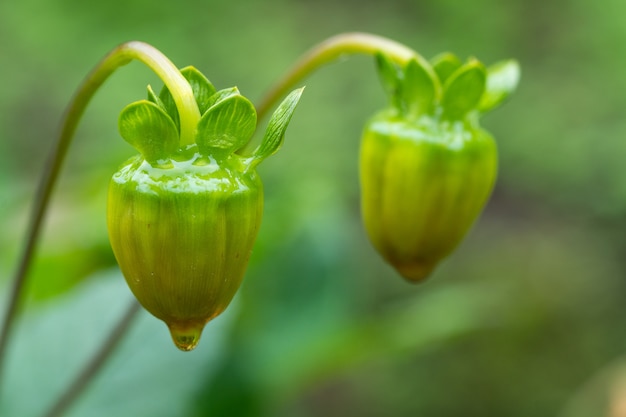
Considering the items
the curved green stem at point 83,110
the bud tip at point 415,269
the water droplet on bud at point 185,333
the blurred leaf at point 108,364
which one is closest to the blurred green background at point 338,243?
the blurred leaf at point 108,364

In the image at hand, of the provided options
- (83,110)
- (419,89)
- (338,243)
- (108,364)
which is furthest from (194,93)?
(338,243)

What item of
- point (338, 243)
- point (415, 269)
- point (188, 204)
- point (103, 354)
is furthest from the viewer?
point (338, 243)

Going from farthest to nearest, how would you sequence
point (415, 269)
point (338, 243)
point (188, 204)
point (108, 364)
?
point (338, 243), point (108, 364), point (415, 269), point (188, 204)

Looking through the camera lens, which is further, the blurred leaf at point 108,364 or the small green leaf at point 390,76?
the blurred leaf at point 108,364

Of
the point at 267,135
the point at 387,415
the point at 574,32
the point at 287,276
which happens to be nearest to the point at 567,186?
the point at 574,32

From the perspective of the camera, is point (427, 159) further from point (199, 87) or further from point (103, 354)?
point (103, 354)

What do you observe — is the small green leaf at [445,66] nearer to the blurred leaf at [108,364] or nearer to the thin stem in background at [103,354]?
the thin stem in background at [103,354]
